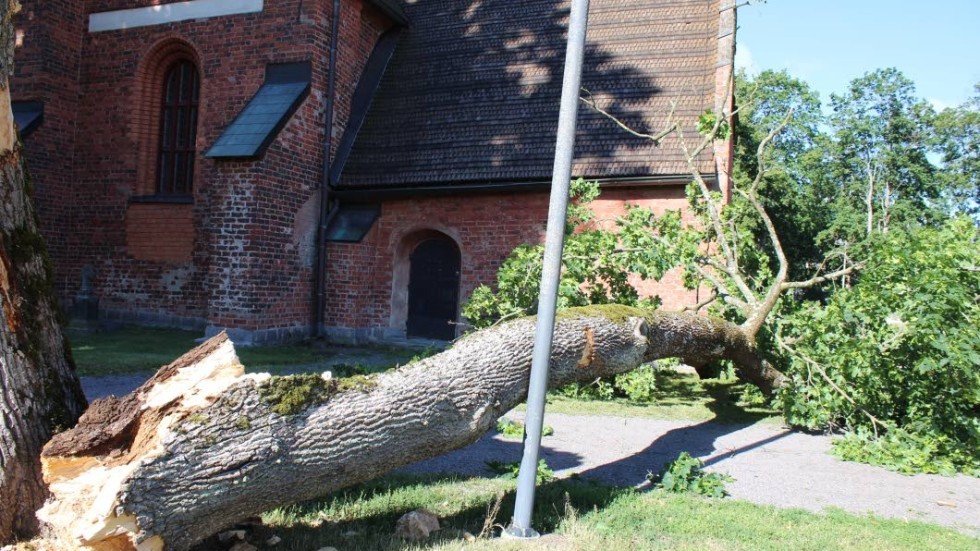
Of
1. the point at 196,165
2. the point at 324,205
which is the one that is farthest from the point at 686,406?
the point at 196,165

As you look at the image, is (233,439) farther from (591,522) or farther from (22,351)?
(591,522)

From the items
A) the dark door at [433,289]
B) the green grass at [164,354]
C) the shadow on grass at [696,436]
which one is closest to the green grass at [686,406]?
the shadow on grass at [696,436]

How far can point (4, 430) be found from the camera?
2920mm

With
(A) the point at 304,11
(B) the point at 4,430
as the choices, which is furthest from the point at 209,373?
(A) the point at 304,11

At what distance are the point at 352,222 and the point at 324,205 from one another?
60cm

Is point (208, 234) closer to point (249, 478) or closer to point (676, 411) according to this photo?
point (676, 411)

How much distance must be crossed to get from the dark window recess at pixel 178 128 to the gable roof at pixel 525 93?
319cm

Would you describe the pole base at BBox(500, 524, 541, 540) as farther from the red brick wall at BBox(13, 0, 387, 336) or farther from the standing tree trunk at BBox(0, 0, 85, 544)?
the red brick wall at BBox(13, 0, 387, 336)

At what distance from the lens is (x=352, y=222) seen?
13.1 meters

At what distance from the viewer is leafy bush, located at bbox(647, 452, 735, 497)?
4.89m

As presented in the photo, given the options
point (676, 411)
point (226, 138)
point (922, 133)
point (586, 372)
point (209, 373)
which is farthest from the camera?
point (922, 133)

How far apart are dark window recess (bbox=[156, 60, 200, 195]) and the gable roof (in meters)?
3.19

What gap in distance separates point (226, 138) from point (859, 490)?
10.4 metres

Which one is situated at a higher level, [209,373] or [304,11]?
[304,11]
